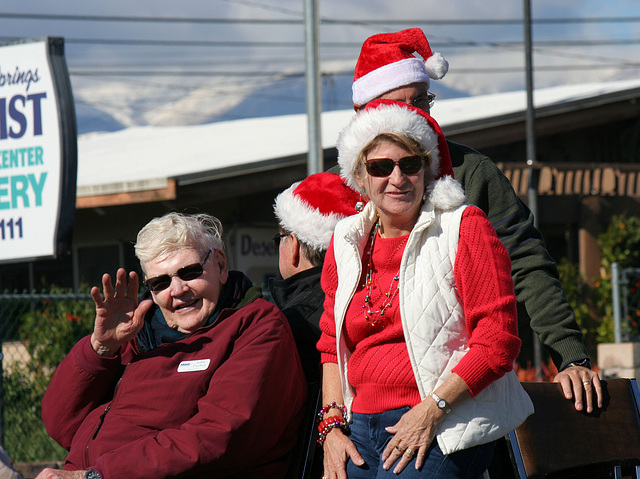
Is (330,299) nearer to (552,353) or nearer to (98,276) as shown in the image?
(552,353)

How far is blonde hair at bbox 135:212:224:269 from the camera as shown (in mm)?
3280

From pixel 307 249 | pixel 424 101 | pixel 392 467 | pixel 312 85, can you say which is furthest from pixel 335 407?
pixel 312 85

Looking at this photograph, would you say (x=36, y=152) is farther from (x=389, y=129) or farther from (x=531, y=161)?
(x=531, y=161)

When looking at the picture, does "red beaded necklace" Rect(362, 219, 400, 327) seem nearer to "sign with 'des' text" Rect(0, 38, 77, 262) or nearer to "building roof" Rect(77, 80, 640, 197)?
"sign with 'des' text" Rect(0, 38, 77, 262)

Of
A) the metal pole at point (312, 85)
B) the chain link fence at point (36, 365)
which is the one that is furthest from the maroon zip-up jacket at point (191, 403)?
the metal pole at point (312, 85)

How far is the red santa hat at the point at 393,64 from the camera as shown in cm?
364

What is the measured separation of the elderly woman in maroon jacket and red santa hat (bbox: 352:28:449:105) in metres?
0.91

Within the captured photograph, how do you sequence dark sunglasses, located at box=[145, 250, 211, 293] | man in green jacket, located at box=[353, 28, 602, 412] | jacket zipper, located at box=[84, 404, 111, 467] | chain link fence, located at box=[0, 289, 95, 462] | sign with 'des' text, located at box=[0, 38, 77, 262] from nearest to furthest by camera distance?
man in green jacket, located at box=[353, 28, 602, 412], jacket zipper, located at box=[84, 404, 111, 467], dark sunglasses, located at box=[145, 250, 211, 293], sign with 'des' text, located at box=[0, 38, 77, 262], chain link fence, located at box=[0, 289, 95, 462]

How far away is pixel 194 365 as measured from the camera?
3.08 meters

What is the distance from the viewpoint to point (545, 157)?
13.4 m

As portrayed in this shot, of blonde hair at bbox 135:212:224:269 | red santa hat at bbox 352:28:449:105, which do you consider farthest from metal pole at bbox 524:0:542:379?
blonde hair at bbox 135:212:224:269

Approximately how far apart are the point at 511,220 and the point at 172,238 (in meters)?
1.26

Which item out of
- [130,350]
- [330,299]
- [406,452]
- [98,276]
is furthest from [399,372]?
[98,276]

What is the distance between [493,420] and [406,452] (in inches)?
10.5
